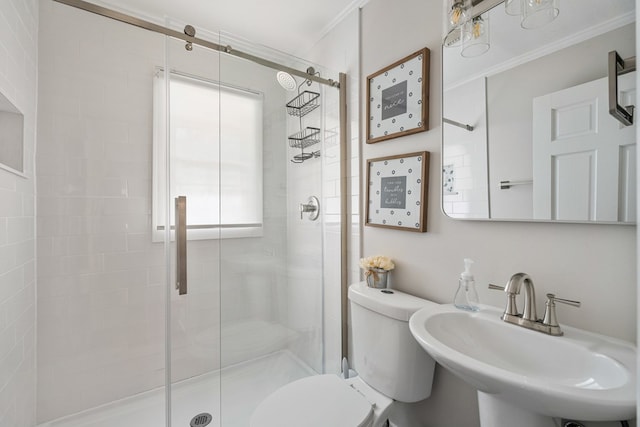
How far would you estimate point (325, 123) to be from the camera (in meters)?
1.77

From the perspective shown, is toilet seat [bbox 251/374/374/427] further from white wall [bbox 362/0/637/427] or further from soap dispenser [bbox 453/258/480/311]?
soap dispenser [bbox 453/258/480/311]

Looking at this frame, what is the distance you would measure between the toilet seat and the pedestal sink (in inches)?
17.6

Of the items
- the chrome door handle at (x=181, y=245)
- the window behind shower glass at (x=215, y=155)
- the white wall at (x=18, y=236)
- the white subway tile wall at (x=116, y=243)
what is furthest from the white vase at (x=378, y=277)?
the white wall at (x=18, y=236)

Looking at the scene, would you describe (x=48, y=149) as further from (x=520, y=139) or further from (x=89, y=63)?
(x=520, y=139)

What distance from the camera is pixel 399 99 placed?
145 cm

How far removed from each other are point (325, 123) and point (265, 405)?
4.76ft

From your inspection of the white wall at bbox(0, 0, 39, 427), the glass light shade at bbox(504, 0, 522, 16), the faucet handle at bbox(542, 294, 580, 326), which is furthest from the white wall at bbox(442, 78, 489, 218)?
the white wall at bbox(0, 0, 39, 427)

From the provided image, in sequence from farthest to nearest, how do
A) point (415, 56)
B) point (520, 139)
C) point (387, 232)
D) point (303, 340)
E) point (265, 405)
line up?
point (303, 340), point (387, 232), point (415, 56), point (265, 405), point (520, 139)

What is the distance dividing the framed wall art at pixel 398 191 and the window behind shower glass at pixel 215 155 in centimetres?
61

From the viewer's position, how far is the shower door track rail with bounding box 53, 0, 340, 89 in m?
1.24

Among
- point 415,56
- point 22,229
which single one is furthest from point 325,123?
point 22,229

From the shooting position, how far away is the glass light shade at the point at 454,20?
3.43 ft

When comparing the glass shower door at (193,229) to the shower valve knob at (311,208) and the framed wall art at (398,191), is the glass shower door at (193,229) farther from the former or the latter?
the framed wall art at (398,191)

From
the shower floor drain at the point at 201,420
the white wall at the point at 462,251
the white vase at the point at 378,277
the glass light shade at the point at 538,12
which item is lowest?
the shower floor drain at the point at 201,420
